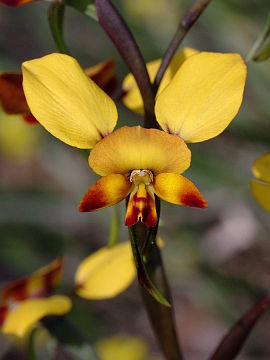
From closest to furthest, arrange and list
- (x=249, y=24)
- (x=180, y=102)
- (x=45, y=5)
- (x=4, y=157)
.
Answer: (x=180, y=102)
(x=249, y=24)
(x=45, y=5)
(x=4, y=157)

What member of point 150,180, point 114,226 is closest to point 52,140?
point 114,226

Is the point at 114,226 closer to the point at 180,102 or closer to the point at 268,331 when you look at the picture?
the point at 180,102

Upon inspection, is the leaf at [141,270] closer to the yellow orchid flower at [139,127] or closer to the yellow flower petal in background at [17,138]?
the yellow orchid flower at [139,127]

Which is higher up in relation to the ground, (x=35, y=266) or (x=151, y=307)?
(x=151, y=307)

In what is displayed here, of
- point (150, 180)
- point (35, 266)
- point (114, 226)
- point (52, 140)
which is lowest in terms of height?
point (35, 266)

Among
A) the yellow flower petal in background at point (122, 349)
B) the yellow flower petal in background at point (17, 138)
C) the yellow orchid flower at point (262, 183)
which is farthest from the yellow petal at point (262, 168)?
the yellow flower petal in background at point (17, 138)

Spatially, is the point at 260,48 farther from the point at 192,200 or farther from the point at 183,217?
the point at 183,217

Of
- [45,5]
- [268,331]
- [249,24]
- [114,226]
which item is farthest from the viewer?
[45,5]
